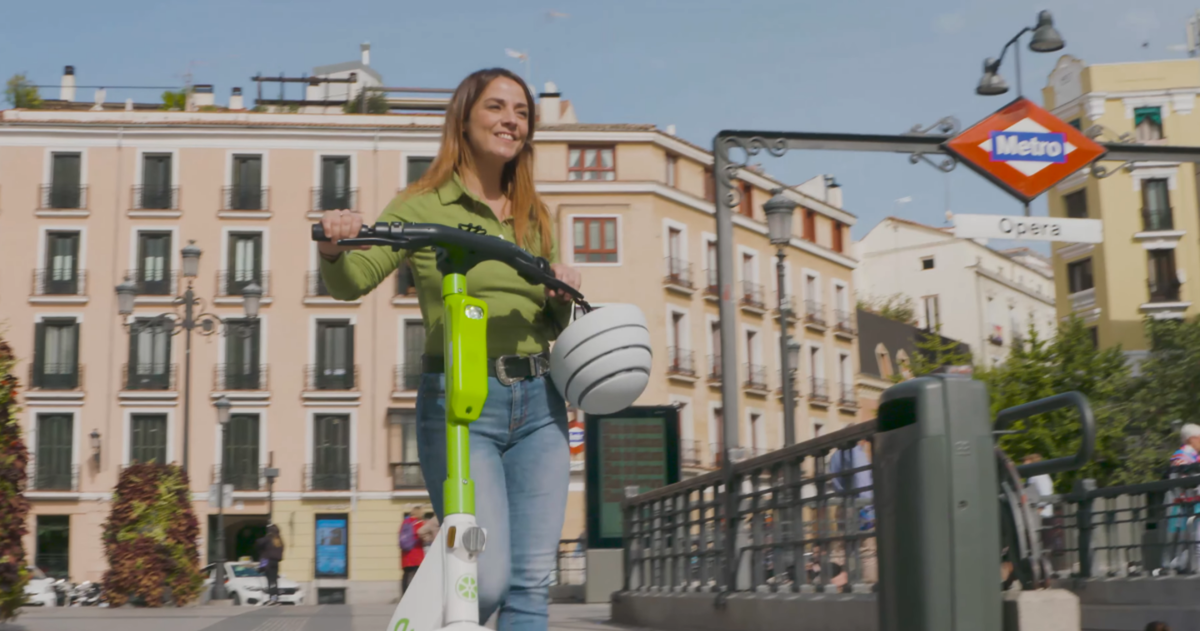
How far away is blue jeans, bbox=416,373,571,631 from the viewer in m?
3.44

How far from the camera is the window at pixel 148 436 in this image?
161ft

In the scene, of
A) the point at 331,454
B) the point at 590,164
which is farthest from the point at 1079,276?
the point at 331,454

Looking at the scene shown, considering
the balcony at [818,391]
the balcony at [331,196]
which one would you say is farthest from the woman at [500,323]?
the balcony at [818,391]

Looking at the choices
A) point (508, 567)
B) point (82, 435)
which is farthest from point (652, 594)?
point (82, 435)

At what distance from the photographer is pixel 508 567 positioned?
342 cm

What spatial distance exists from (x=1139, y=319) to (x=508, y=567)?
2108 inches

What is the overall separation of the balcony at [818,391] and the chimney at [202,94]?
2761 cm

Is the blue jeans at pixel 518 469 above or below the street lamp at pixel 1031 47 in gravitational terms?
below

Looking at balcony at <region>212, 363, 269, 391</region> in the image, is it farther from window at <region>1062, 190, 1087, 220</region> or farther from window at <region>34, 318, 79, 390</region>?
window at <region>1062, 190, 1087, 220</region>

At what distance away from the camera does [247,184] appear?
169 ft

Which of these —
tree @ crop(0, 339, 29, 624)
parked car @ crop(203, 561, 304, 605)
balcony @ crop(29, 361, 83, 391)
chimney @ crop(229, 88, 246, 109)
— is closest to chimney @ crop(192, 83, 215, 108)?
chimney @ crop(229, 88, 246, 109)

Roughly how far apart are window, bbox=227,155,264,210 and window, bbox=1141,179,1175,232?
109 feet

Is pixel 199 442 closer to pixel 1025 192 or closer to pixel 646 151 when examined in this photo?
pixel 646 151

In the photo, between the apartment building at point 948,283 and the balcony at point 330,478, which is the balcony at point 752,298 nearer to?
the apartment building at point 948,283
